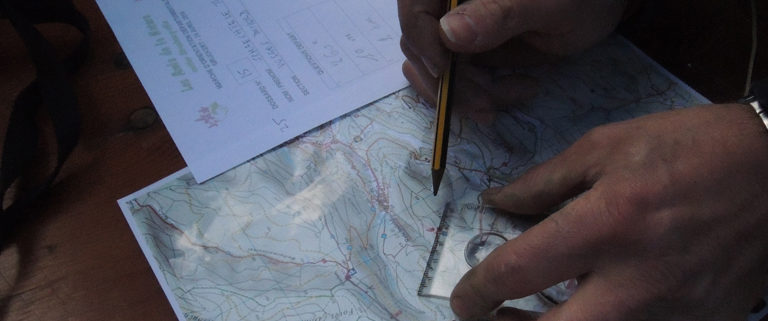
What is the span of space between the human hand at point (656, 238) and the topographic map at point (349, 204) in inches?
3.9

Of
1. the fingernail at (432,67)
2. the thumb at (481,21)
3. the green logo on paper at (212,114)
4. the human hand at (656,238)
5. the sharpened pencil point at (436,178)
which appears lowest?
the human hand at (656,238)

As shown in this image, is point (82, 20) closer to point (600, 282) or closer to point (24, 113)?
point (24, 113)

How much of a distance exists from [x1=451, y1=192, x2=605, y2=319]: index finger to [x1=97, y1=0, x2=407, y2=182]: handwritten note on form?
27 cm

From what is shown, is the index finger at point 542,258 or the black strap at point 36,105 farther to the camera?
the black strap at point 36,105

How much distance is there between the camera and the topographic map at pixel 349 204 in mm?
507

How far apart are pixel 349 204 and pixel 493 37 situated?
0.75 feet

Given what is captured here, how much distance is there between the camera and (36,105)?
0.61 meters

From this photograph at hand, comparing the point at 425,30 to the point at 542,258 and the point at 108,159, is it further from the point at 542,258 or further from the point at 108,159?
the point at 108,159

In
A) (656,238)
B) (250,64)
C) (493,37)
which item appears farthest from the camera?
(250,64)

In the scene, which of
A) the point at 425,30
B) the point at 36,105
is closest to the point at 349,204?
the point at 425,30

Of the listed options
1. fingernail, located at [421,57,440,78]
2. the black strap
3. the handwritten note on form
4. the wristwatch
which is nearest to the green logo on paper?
the handwritten note on form

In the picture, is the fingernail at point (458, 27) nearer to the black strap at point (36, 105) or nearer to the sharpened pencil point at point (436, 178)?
the sharpened pencil point at point (436, 178)

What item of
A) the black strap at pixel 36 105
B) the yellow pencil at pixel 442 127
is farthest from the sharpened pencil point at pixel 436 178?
the black strap at pixel 36 105

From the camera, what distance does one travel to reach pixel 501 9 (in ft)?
1.71
